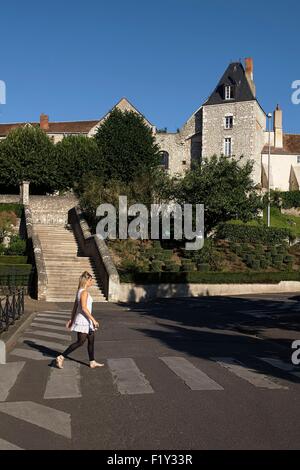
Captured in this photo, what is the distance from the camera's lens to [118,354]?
11.9m

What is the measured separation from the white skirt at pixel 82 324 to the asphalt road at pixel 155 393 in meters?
0.70

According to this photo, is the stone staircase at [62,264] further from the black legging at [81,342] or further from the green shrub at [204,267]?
the black legging at [81,342]

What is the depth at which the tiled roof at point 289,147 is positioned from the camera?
230 feet

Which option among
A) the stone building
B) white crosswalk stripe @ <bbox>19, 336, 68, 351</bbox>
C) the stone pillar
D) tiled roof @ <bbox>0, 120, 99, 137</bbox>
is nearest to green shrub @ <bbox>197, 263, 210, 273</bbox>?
the stone pillar

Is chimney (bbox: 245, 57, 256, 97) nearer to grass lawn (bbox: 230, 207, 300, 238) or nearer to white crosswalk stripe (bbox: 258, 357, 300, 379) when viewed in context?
grass lawn (bbox: 230, 207, 300, 238)

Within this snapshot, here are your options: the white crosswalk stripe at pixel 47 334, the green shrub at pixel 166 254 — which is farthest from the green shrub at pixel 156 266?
the white crosswalk stripe at pixel 47 334

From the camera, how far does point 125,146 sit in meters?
54.4

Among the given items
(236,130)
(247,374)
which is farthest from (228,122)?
(247,374)

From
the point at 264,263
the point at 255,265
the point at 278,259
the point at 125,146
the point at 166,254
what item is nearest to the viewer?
the point at 166,254

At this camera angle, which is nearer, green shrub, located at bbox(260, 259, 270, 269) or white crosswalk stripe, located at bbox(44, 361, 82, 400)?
white crosswalk stripe, located at bbox(44, 361, 82, 400)

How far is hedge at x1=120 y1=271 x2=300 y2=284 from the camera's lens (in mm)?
29391

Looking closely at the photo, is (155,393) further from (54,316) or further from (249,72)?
(249,72)

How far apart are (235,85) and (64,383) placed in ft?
207

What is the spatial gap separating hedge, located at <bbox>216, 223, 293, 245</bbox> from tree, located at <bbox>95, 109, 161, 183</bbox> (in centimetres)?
1149
